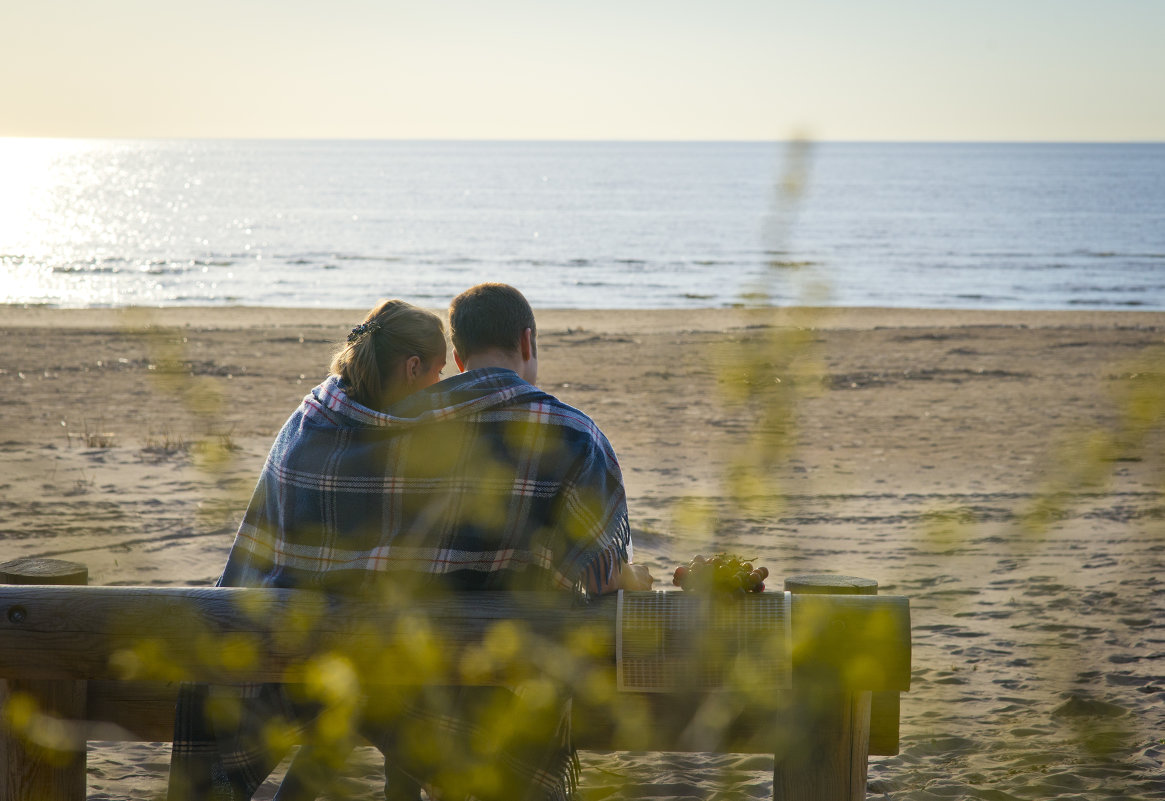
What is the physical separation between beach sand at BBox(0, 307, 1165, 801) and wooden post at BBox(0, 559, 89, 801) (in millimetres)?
493

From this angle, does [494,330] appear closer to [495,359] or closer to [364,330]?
[495,359]

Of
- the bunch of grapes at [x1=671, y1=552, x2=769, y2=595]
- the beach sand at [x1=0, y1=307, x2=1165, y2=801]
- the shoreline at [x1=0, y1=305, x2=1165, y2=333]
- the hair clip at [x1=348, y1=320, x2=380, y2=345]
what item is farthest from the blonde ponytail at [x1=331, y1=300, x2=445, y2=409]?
the shoreline at [x1=0, y1=305, x2=1165, y2=333]

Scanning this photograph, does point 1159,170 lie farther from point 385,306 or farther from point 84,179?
point 385,306

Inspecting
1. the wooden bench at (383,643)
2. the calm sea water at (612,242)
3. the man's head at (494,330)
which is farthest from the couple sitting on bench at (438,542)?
the calm sea water at (612,242)

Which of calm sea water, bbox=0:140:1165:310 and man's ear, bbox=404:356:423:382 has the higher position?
calm sea water, bbox=0:140:1165:310

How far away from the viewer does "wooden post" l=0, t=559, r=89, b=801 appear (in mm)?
2051

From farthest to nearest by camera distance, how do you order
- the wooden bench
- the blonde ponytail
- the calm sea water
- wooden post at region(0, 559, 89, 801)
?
the calm sea water < the blonde ponytail < wooden post at region(0, 559, 89, 801) < the wooden bench

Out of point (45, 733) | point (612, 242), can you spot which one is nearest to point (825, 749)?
point (45, 733)

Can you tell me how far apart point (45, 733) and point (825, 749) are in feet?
4.76

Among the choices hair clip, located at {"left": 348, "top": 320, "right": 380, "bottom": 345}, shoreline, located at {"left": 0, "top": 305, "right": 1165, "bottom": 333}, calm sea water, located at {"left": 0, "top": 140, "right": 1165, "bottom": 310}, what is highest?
calm sea water, located at {"left": 0, "top": 140, "right": 1165, "bottom": 310}

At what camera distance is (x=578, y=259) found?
38.5 metres

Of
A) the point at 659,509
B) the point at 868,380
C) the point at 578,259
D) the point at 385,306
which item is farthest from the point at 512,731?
the point at 578,259

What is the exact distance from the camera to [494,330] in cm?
238

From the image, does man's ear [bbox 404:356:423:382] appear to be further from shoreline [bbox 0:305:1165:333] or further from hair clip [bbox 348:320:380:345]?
shoreline [bbox 0:305:1165:333]
